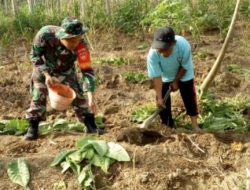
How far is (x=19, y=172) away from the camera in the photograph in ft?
13.4

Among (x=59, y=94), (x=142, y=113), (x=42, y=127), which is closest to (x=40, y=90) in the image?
(x=59, y=94)

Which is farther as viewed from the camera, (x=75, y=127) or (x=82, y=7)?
(x=82, y=7)

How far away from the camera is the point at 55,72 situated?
4773 mm

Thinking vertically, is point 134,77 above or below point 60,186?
below

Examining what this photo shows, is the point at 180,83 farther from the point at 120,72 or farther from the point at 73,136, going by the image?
the point at 120,72

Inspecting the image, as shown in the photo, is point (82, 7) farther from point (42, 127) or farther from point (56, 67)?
point (56, 67)

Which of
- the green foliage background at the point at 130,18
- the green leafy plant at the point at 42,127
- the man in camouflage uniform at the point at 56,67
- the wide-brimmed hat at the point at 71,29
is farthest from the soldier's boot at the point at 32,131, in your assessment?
the green foliage background at the point at 130,18

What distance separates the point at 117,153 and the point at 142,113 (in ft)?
4.97

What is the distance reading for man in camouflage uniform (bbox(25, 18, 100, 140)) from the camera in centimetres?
443

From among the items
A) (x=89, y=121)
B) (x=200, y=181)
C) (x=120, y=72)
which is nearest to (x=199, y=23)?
(x=120, y=72)

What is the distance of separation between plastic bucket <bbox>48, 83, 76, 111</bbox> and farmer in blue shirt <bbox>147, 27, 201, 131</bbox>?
2.75ft

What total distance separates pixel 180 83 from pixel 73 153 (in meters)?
1.44

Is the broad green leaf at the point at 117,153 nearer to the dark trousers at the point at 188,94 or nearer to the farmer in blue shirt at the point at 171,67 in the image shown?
the farmer in blue shirt at the point at 171,67

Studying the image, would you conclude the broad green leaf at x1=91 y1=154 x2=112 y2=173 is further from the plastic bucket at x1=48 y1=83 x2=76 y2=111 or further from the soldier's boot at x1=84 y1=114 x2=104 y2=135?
the soldier's boot at x1=84 y1=114 x2=104 y2=135
